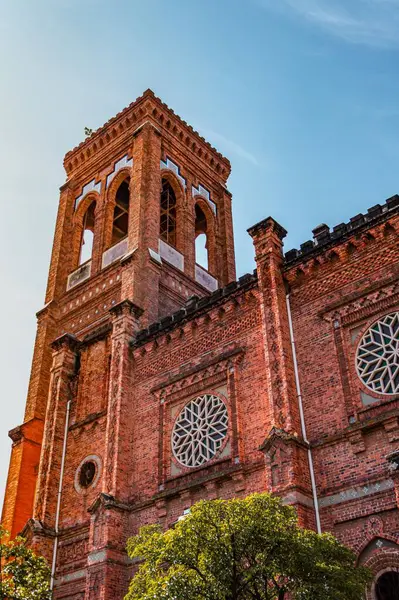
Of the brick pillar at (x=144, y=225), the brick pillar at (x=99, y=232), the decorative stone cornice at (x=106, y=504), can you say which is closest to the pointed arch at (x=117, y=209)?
the brick pillar at (x=99, y=232)

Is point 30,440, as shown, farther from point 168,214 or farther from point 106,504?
point 168,214


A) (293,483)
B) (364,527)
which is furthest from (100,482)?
(364,527)

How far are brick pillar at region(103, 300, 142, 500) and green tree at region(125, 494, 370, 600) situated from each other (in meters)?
8.25

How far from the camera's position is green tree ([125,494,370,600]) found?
35.1ft

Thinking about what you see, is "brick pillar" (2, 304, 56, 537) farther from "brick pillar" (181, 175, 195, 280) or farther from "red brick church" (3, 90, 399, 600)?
"brick pillar" (181, 175, 195, 280)

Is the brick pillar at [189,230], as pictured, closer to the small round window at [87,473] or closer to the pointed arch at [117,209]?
the pointed arch at [117,209]

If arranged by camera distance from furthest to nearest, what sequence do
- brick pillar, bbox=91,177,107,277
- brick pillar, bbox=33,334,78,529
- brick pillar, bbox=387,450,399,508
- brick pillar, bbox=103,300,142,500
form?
1. brick pillar, bbox=91,177,107,277
2. brick pillar, bbox=33,334,78,529
3. brick pillar, bbox=103,300,142,500
4. brick pillar, bbox=387,450,399,508

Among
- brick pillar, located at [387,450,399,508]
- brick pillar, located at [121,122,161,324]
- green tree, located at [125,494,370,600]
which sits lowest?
green tree, located at [125,494,370,600]

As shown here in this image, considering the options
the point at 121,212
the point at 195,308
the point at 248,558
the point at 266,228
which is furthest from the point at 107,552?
the point at 121,212

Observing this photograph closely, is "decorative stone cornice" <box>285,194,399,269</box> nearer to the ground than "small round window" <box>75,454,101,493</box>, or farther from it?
farther from it

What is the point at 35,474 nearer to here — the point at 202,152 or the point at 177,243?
the point at 177,243

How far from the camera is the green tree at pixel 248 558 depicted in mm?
10703

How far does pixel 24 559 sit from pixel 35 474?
865 centimetres

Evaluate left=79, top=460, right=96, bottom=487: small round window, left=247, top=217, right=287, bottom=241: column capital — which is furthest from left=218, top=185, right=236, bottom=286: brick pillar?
left=79, top=460, right=96, bottom=487: small round window
